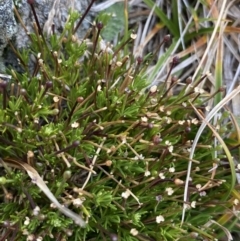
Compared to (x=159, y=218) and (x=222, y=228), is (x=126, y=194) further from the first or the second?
(x=222, y=228)

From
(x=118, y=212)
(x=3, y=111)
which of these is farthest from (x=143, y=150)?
(x=3, y=111)

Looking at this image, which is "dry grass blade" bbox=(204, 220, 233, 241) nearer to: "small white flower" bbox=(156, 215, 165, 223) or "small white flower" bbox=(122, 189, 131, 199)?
"small white flower" bbox=(156, 215, 165, 223)

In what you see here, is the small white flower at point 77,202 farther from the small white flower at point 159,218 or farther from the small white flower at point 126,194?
the small white flower at point 159,218

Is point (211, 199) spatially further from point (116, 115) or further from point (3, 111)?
point (3, 111)

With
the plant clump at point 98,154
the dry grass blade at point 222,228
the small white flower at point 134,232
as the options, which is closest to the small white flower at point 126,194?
the plant clump at point 98,154

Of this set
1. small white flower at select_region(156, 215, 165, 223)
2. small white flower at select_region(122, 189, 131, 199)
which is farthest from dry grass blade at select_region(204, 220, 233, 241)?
small white flower at select_region(122, 189, 131, 199)

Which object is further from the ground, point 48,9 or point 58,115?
point 48,9

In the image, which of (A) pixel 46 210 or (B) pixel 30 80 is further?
(B) pixel 30 80

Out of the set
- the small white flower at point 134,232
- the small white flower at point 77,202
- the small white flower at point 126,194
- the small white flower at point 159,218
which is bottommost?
the small white flower at point 134,232
